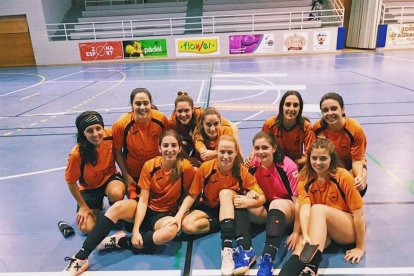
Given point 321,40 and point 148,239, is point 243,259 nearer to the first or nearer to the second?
point 148,239

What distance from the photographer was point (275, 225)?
2.57 metres

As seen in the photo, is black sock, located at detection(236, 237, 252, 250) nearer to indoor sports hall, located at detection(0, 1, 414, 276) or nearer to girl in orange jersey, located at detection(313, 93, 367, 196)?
indoor sports hall, located at detection(0, 1, 414, 276)

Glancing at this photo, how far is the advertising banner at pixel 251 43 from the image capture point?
56.1 ft

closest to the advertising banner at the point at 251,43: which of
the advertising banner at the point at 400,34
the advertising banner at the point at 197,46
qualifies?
the advertising banner at the point at 197,46

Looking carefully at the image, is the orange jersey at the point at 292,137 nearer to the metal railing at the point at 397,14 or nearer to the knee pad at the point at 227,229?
the knee pad at the point at 227,229

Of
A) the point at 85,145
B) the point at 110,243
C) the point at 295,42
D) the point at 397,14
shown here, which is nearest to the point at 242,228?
the point at 110,243

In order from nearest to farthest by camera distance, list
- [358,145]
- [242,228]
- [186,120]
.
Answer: [242,228] → [358,145] → [186,120]

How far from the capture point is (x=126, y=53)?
17.4 meters

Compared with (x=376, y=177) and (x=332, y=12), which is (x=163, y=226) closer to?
(x=376, y=177)

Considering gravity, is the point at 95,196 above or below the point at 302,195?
below

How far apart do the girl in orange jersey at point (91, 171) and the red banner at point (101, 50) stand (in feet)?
50.2

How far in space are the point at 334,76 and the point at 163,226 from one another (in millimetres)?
9203

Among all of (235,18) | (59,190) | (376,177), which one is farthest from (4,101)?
(235,18)

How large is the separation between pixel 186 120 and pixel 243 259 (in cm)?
150
